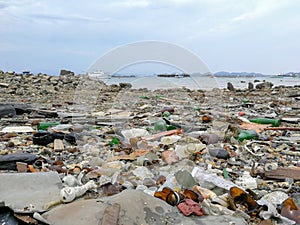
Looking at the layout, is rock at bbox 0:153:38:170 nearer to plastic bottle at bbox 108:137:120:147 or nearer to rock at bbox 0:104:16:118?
plastic bottle at bbox 108:137:120:147

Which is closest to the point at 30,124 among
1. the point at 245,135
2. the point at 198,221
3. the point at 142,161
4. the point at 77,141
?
the point at 77,141

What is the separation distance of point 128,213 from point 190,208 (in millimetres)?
340

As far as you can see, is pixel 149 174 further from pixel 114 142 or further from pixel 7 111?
pixel 7 111

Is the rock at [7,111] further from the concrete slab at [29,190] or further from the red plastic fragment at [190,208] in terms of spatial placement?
the red plastic fragment at [190,208]

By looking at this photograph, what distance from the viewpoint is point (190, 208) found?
5.67ft

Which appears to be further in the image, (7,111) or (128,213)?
(7,111)

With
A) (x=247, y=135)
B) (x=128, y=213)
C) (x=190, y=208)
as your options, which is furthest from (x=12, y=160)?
(x=247, y=135)

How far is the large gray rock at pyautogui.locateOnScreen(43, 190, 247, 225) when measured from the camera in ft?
5.03

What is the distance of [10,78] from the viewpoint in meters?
12.3

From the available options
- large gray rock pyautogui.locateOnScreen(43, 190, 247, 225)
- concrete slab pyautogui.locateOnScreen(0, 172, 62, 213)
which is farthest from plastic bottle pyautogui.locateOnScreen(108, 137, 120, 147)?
large gray rock pyautogui.locateOnScreen(43, 190, 247, 225)

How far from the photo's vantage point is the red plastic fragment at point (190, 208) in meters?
1.70

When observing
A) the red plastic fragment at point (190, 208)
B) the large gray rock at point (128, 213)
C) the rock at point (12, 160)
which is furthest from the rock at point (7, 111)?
the red plastic fragment at point (190, 208)

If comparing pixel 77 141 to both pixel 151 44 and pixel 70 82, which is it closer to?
pixel 151 44

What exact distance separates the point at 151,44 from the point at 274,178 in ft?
6.74
